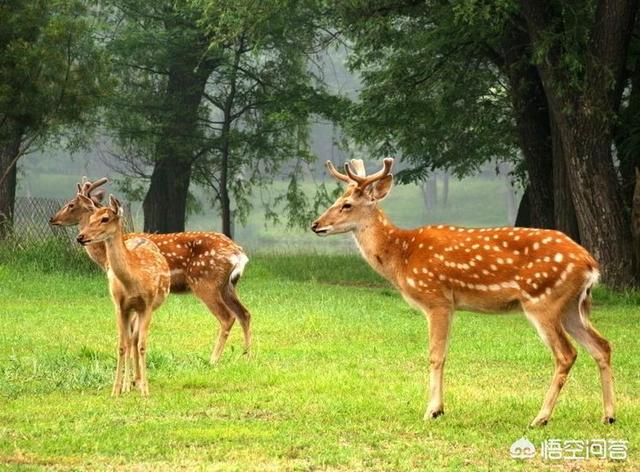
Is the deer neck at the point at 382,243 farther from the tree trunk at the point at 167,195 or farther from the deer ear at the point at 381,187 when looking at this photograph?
the tree trunk at the point at 167,195

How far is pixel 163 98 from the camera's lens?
38.0 meters

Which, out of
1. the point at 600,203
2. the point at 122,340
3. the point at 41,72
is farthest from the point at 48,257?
the point at 122,340

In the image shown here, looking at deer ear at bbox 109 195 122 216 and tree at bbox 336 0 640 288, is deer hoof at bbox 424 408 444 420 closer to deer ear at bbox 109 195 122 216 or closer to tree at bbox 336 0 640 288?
deer ear at bbox 109 195 122 216

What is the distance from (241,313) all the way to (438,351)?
466cm

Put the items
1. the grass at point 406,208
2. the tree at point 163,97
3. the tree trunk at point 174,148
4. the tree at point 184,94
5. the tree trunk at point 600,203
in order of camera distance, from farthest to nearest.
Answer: the grass at point 406,208 → the tree trunk at point 174,148 → the tree at point 163,97 → the tree at point 184,94 → the tree trunk at point 600,203

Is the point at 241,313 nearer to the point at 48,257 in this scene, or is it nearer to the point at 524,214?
the point at 48,257

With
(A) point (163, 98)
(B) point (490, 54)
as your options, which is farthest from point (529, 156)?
(A) point (163, 98)

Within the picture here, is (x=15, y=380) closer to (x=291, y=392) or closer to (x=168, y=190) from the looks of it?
(x=291, y=392)

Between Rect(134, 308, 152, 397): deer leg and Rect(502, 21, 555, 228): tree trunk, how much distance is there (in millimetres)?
14784

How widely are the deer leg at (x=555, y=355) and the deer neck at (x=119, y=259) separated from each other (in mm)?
3531

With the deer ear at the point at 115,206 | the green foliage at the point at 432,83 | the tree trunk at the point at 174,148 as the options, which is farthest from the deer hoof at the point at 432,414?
the tree trunk at the point at 174,148

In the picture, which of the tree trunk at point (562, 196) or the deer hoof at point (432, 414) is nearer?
the deer hoof at point (432, 414)

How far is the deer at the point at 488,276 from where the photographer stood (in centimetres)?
977

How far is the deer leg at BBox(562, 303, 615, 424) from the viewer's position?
9797mm
